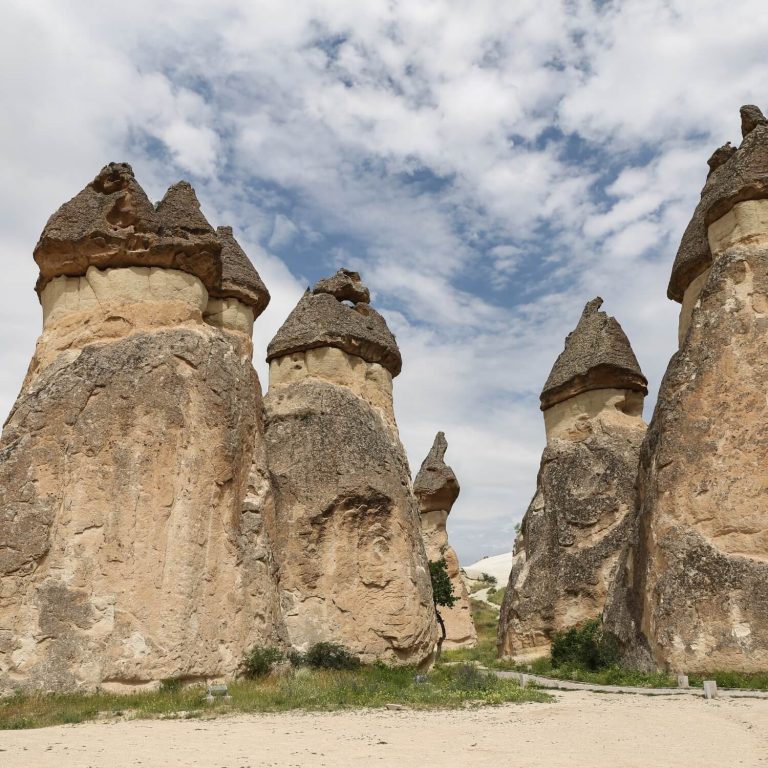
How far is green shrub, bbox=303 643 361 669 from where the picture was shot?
11523 millimetres

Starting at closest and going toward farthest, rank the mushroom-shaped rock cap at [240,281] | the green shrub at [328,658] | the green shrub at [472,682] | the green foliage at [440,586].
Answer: the green shrub at [472,682] < the green shrub at [328,658] < the mushroom-shaped rock cap at [240,281] < the green foliage at [440,586]

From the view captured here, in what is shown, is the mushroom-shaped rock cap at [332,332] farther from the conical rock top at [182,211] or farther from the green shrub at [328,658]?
the green shrub at [328,658]

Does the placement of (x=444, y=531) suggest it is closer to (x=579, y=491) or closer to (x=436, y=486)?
(x=436, y=486)

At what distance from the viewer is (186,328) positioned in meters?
11.3

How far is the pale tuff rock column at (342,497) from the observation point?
12492mm

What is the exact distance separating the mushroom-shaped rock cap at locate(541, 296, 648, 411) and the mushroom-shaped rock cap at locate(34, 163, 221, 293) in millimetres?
11106

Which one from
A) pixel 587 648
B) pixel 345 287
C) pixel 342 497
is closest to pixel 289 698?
pixel 342 497

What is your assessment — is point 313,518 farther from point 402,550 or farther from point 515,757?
point 515,757

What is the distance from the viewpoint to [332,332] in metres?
14.9

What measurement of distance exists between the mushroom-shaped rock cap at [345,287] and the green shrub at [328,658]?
23.1ft

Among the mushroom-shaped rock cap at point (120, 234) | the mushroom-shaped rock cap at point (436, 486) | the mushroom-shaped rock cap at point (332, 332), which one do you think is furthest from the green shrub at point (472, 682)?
the mushroom-shaped rock cap at point (436, 486)

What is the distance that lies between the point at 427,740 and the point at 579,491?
42.4ft

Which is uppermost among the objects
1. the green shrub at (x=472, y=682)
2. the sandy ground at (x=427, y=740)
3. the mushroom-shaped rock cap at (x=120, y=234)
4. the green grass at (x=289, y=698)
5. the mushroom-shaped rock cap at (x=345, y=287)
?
the mushroom-shaped rock cap at (x=345, y=287)

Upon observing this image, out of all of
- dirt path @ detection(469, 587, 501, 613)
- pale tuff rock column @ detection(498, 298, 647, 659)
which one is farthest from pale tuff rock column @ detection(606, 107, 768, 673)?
dirt path @ detection(469, 587, 501, 613)
